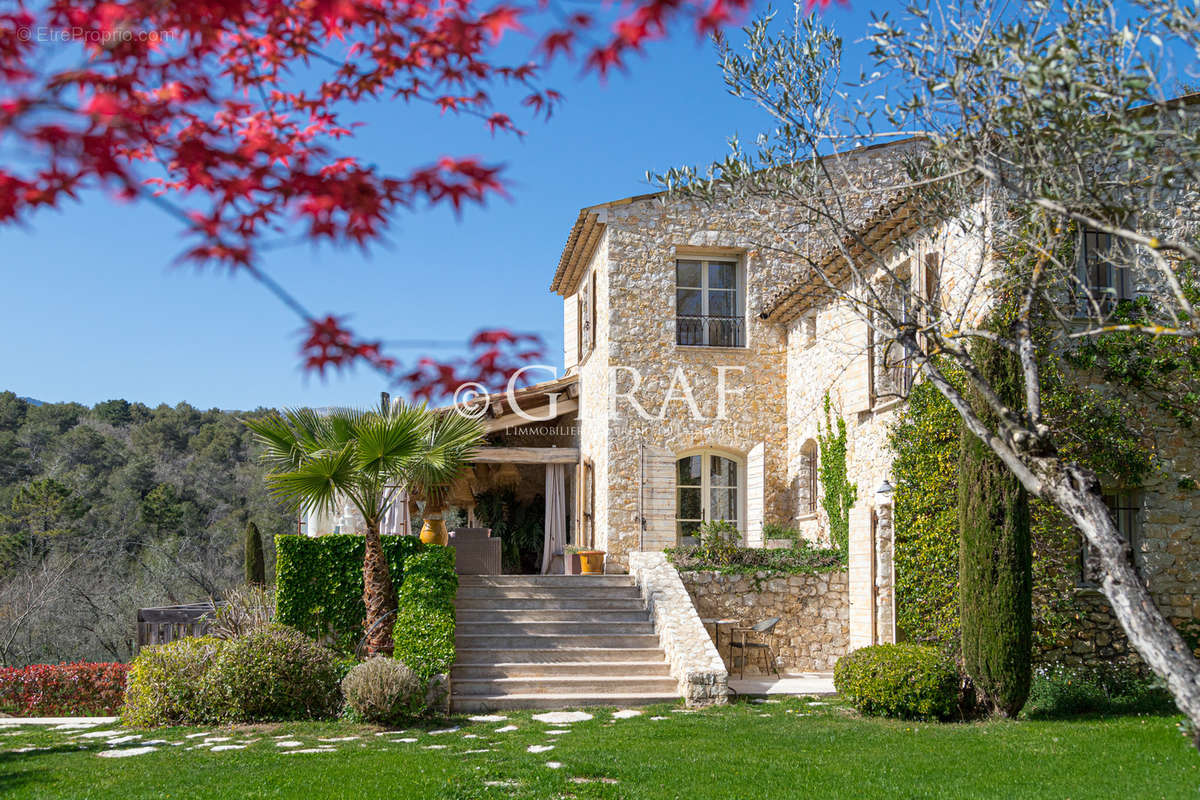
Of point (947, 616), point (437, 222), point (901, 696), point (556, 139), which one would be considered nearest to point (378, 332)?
point (437, 222)

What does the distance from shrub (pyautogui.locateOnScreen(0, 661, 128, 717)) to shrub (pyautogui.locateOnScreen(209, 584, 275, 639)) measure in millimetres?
1891

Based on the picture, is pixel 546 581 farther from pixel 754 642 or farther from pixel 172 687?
pixel 172 687

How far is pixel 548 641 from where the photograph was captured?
41.4 ft

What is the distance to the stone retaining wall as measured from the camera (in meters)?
11.0

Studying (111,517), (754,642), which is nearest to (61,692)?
(754,642)

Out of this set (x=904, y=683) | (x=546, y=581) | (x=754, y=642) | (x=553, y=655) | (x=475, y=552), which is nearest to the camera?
(x=904, y=683)

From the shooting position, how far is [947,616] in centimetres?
1115

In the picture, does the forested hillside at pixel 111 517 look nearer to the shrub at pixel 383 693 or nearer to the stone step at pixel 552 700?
the stone step at pixel 552 700

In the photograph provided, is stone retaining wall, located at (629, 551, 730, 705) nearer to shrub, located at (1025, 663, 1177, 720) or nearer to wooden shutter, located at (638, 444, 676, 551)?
wooden shutter, located at (638, 444, 676, 551)

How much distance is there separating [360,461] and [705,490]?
669cm

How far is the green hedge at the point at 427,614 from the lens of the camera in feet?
36.0

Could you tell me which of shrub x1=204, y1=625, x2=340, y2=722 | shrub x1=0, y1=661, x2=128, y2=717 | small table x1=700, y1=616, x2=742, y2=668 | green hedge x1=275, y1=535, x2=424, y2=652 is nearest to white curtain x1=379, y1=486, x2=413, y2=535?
green hedge x1=275, y1=535, x2=424, y2=652

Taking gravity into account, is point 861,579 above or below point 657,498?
below

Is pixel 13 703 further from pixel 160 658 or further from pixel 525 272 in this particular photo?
pixel 525 272
